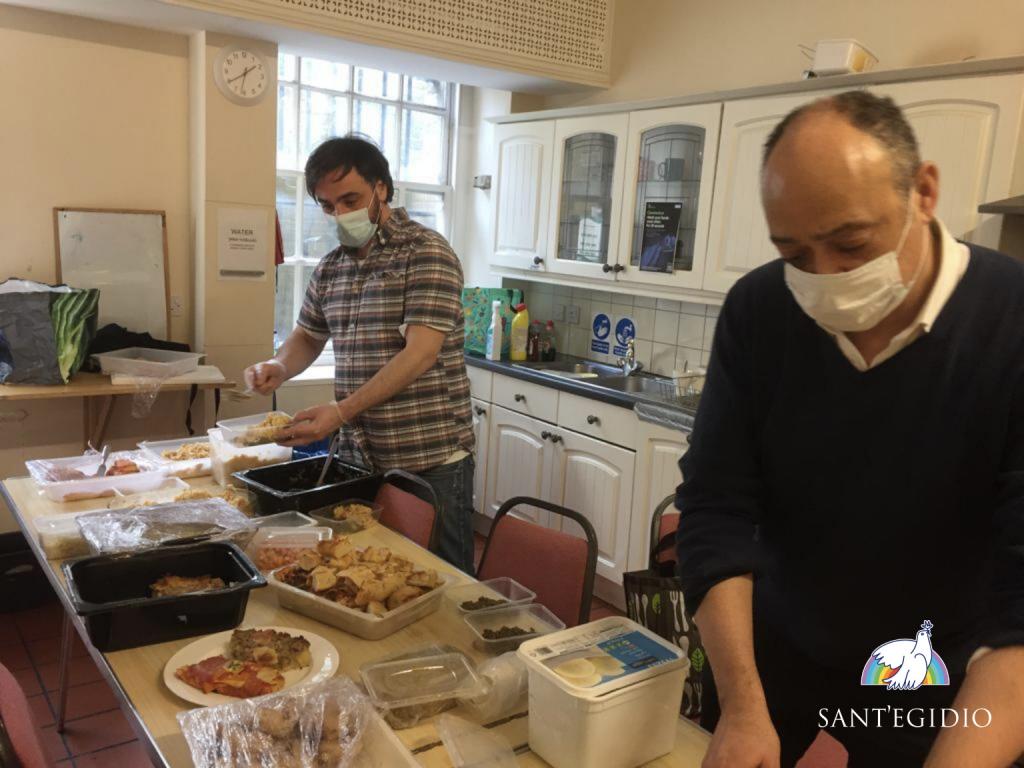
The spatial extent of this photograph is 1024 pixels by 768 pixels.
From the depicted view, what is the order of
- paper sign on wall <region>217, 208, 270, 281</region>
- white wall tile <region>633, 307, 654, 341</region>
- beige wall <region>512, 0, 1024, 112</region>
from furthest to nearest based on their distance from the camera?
1. white wall tile <region>633, 307, 654, 341</region>
2. paper sign on wall <region>217, 208, 270, 281</region>
3. beige wall <region>512, 0, 1024, 112</region>

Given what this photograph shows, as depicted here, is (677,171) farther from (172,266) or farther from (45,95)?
(45,95)

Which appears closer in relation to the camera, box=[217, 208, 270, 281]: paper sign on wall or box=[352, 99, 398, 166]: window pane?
box=[217, 208, 270, 281]: paper sign on wall

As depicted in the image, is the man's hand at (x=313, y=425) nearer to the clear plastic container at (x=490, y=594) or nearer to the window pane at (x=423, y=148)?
the clear plastic container at (x=490, y=594)

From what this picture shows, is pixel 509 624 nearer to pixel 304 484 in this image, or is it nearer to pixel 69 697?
pixel 304 484

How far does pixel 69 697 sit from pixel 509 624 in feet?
5.73

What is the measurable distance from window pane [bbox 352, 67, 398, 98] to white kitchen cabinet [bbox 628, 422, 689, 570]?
7.27ft

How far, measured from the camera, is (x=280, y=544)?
65.7 inches

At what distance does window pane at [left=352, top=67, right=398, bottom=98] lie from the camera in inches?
157

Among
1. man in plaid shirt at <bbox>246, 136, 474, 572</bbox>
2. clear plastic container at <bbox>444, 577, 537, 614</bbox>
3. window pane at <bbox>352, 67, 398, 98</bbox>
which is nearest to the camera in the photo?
clear plastic container at <bbox>444, 577, 537, 614</bbox>

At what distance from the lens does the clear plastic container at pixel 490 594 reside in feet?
4.71

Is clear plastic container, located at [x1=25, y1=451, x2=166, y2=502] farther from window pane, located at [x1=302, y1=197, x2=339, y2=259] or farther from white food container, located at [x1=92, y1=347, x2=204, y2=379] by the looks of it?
window pane, located at [x1=302, y1=197, x2=339, y2=259]

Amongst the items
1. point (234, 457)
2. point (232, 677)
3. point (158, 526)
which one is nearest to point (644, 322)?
point (234, 457)

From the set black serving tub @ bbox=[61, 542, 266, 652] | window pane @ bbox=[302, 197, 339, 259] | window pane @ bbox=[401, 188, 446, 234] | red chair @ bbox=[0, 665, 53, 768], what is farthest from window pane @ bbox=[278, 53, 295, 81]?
red chair @ bbox=[0, 665, 53, 768]

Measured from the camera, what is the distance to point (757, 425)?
1.16 metres
